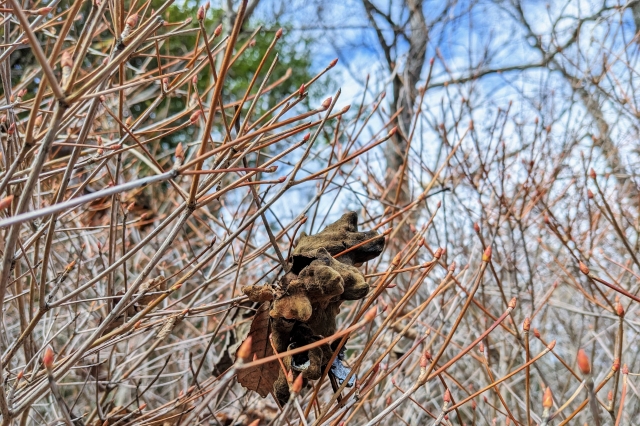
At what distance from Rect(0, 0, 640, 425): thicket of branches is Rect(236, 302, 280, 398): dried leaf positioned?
0.06 metres

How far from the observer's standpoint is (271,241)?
1574mm

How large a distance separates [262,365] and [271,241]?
1.32 feet

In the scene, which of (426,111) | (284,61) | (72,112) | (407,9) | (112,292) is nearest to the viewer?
(72,112)

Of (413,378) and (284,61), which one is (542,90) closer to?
(413,378)

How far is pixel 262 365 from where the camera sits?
1.61m

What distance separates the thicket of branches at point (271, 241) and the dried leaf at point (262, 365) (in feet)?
0.19

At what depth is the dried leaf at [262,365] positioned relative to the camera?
62.8 inches

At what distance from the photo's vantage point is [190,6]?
8750mm

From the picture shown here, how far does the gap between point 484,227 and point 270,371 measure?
290cm

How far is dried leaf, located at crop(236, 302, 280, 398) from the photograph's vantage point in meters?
1.60

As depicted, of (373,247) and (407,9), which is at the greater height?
(407,9)

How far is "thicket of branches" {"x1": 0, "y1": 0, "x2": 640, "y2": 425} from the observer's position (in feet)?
4.31

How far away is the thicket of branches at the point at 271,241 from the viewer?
1.31m

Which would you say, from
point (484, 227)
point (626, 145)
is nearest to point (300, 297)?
point (484, 227)
